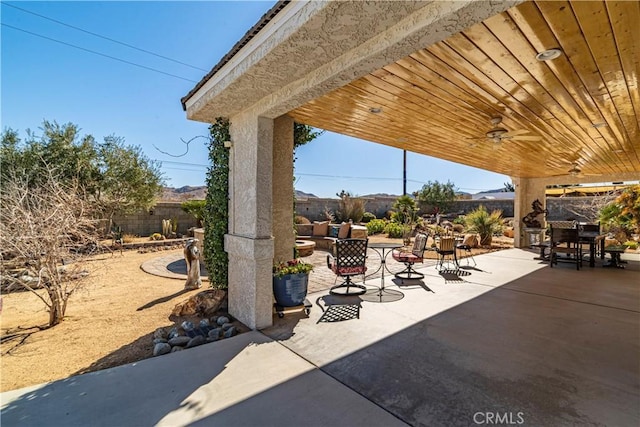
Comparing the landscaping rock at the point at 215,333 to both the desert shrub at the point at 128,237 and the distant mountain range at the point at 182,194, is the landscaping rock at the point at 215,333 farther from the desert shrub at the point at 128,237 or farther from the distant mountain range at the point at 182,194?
the desert shrub at the point at 128,237

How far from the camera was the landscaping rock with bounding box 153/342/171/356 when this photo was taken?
299 centimetres

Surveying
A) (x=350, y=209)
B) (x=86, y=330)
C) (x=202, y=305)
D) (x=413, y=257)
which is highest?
(x=350, y=209)

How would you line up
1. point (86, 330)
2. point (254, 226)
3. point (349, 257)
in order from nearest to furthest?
1. point (254, 226)
2. point (86, 330)
3. point (349, 257)

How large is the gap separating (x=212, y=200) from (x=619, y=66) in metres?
4.73

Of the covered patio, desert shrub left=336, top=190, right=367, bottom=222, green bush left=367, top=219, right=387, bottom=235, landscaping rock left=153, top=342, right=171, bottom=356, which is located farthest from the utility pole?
landscaping rock left=153, top=342, right=171, bottom=356

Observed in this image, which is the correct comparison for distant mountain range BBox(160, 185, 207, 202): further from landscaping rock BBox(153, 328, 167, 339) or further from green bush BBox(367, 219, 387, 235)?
green bush BBox(367, 219, 387, 235)

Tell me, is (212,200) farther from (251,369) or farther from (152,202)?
(152,202)

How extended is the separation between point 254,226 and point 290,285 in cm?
97

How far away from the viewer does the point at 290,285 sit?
3930 millimetres

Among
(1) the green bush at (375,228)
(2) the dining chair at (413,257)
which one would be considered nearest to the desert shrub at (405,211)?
(1) the green bush at (375,228)

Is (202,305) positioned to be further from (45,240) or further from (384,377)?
(384,377)

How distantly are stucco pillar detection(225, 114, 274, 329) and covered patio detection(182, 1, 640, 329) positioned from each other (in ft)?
0.05

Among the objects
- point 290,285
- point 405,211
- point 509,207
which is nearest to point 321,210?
point 405,211

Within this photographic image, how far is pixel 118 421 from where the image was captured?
1982 mm
